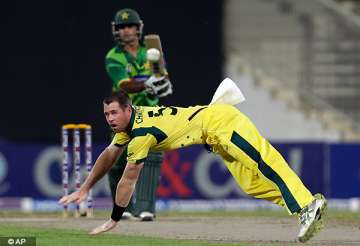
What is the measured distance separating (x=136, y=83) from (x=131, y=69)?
23 cm

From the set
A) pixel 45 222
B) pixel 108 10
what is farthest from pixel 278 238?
pixel 108 10

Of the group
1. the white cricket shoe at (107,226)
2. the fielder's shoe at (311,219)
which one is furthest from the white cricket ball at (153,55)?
the fielder's shoe at (311,219)

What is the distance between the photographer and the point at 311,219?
387 inches

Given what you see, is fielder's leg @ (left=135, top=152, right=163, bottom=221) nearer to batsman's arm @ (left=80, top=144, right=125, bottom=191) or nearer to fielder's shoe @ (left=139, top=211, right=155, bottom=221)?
fielder's shoe @ (left=139, top=211, right=155, bottom=221)

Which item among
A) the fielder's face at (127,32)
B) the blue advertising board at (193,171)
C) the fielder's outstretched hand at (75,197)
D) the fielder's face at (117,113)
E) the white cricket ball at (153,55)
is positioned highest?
the fielder's face at (127,32)

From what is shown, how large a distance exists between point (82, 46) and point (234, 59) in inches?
127

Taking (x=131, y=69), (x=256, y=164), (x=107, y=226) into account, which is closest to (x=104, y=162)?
(x=107, y=226)

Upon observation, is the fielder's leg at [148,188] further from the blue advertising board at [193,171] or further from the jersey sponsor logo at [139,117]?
the blue advertising board at [193,171]

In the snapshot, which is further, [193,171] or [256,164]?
[193,171]

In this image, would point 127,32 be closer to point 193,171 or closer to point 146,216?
point 146,216

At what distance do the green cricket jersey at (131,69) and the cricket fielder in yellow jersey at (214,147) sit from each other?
8.34ft

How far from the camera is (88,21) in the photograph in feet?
69.9

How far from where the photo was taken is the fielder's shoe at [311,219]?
9828 millimetres

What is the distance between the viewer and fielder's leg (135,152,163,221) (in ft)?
41.8
